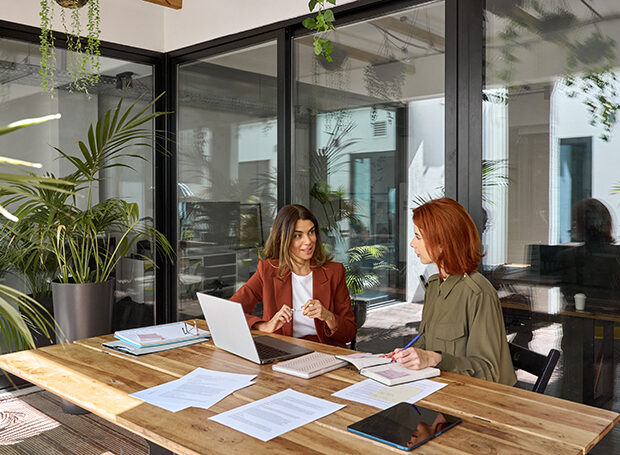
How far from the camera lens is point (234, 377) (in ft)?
6.33

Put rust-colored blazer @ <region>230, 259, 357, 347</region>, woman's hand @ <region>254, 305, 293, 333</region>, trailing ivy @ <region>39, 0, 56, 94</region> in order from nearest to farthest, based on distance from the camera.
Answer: woman's hand @ <region>254, 305, 293, 333</region>, rust-colored blazer @ <region>230, 259, 357, 347</region>, trailing ivy @ <region>39, 0, 56, 94</region>

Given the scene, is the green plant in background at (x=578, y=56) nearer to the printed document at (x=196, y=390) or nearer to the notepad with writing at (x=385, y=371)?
the notepad with writing at (x=385, y=371)

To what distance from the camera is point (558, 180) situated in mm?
2688

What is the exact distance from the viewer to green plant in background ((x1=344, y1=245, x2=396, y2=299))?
3.37 metres

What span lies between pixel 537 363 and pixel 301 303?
48.7 inches

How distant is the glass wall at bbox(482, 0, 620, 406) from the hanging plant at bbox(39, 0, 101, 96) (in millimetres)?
2619

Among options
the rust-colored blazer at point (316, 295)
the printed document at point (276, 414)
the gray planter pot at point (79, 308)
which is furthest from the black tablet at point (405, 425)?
the gray planter pot at point (79, 308)

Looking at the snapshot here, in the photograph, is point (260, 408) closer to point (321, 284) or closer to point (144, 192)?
point (321, 284)

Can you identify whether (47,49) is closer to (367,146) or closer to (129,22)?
(129,22)

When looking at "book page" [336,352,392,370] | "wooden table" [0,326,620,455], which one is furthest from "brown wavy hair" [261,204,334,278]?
"book page" [336,352,392,370]

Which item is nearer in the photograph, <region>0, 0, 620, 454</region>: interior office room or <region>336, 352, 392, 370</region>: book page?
<region>336, 352, 392, 370</region>: book page

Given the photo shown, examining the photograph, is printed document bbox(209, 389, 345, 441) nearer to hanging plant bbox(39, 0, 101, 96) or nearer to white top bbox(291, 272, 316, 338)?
white top bbox(291, 272, 316, 338)

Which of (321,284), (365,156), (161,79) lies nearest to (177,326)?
(321,284)

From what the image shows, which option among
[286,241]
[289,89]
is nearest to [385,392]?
[286,241]
